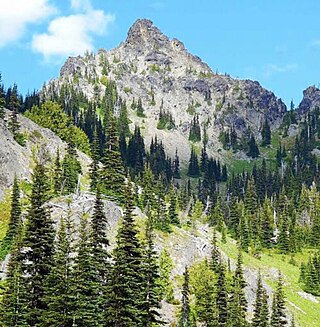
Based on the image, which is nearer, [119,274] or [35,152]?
[119,274]

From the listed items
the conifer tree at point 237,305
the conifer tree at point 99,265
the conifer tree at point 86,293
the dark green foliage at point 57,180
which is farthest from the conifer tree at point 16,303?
the dark green foliage at point 57,180

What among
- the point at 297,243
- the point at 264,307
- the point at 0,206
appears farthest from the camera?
the point at 297,243

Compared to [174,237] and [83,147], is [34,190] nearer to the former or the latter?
[174,237]

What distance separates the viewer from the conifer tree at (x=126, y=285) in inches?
1614

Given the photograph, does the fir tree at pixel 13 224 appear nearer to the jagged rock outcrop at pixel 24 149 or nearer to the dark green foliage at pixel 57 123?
the jagged rock outcrop at pixel 24 149

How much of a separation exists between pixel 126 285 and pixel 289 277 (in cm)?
7056

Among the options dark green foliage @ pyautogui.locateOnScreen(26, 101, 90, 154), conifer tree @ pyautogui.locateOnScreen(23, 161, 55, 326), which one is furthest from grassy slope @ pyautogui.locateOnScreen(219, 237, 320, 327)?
conifer tree @ pyautogui.locateOnScreen(23, 161, 55, 326)

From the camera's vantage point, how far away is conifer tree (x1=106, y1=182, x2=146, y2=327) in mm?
41000

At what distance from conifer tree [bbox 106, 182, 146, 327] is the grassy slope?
158ft

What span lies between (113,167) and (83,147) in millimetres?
43648

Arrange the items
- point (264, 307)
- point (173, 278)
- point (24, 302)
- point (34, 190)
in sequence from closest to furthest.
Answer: point (24, 302) < point (34, 190) < point (264, 307) < point (173, 278)

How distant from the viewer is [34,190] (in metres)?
45.8

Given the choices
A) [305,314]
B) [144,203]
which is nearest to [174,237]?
[144,203]

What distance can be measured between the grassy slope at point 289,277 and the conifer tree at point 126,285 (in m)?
48.1
